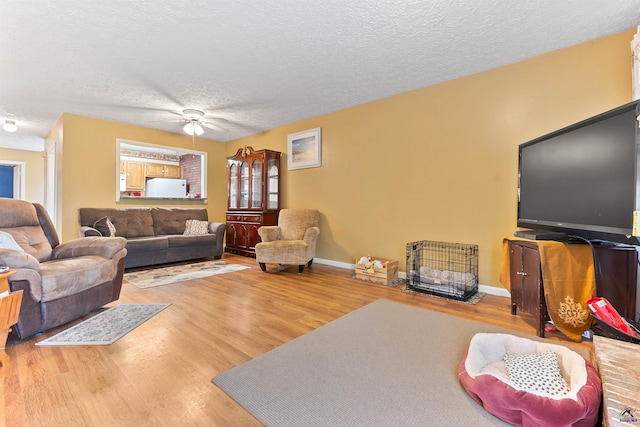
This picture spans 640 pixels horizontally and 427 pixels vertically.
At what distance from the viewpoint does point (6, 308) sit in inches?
66.0

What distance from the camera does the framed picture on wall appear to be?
4523 mm

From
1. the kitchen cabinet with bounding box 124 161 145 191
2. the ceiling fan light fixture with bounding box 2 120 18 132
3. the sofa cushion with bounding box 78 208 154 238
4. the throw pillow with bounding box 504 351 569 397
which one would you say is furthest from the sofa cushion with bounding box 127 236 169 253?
the throw pillow with bounding box 504 351 569 397

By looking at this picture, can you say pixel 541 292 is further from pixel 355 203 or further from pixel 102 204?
pixel 102 204

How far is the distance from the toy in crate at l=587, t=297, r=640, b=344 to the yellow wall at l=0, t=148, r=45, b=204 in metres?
9.75

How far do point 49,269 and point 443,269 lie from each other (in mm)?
3688

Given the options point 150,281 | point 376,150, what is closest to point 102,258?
point 150,281

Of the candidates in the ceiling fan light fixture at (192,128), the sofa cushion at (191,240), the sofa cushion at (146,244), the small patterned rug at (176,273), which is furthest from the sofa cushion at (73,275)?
the ceiling fan light fixture at (192,128)

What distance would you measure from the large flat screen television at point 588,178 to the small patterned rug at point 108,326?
328 cm

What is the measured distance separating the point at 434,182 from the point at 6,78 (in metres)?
5.08

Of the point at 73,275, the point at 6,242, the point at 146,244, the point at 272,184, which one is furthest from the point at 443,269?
the point at 146,244

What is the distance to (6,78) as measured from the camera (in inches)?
123

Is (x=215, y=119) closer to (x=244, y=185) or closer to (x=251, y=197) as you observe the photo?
(x=244, y=185)

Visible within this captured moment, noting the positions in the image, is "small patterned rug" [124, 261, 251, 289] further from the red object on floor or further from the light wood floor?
the red object on floor

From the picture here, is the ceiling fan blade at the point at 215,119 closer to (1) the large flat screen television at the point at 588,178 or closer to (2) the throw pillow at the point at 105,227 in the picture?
(2) the throw pillow at the point at 105,227
